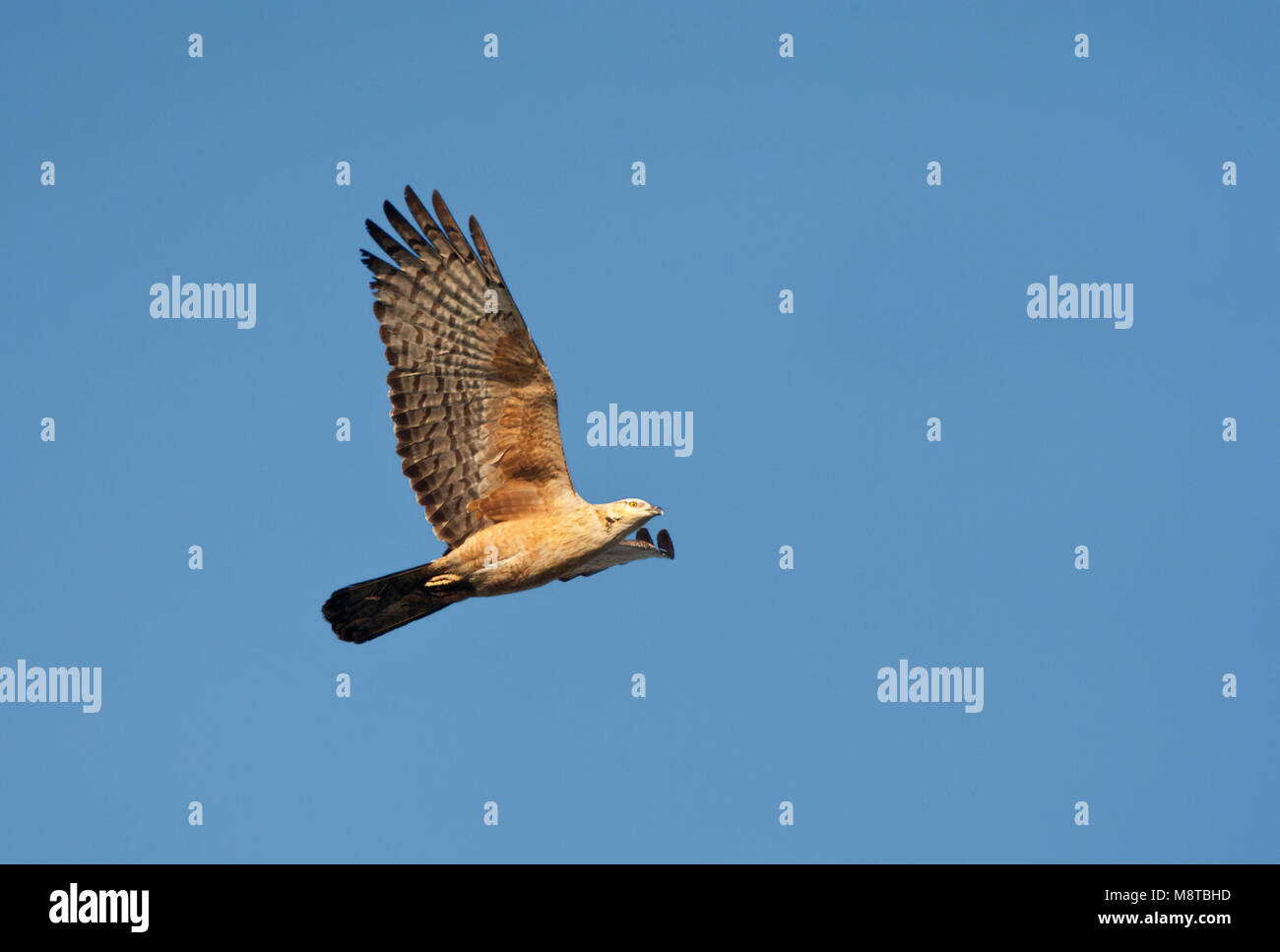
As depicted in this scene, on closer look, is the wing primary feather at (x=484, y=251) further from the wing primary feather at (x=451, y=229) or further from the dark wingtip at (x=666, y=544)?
the dark wingtip at (x=666, y=544)

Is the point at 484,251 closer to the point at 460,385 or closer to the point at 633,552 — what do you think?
the point at 460,385

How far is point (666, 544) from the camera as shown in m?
16.4

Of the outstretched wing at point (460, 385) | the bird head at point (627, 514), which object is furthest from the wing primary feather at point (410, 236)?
the bird head at point (627, 514)

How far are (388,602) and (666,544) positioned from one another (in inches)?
121

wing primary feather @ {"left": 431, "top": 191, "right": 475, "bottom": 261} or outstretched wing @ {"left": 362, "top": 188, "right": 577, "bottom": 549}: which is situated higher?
wing primary feather @ {"left": 431, "top": 191, "right": 475, "bottom": 261}

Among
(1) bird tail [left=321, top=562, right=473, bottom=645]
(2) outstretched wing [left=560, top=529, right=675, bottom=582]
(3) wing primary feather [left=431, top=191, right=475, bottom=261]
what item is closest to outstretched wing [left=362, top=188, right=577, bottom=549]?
(3) wing primary feather [left=431, top=191, right=475, bottom=261]

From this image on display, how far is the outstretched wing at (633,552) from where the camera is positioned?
15961 mm

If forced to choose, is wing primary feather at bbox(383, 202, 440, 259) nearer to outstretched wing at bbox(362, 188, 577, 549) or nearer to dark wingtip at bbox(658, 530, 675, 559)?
outstretched wing at bbox(362, 188, 577, 549)

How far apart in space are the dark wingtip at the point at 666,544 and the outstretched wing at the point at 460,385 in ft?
5.73

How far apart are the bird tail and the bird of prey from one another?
1 cm

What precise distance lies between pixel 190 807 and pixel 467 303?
30.0ft

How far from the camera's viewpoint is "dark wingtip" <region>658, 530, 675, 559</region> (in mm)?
16328
